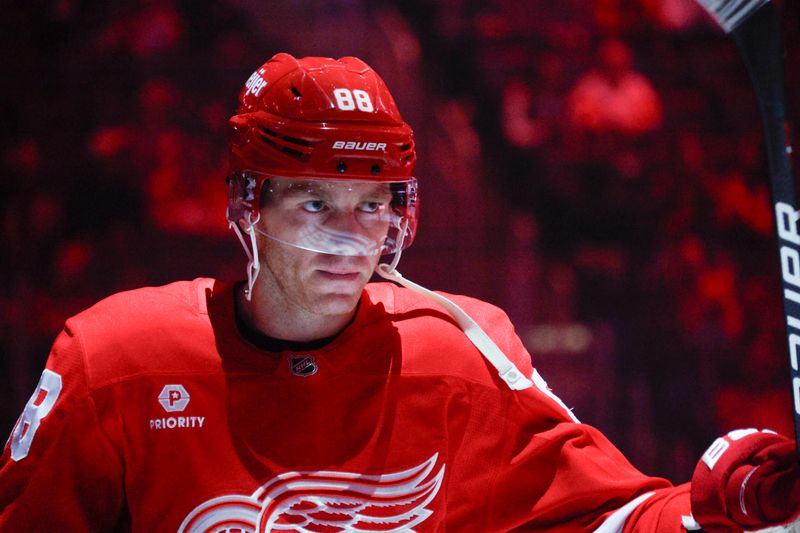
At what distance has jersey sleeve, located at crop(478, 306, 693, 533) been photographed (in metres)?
1.95

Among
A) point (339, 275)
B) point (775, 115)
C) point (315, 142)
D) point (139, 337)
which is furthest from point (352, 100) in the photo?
point (775, 115)

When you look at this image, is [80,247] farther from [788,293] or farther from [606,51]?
[788,293]

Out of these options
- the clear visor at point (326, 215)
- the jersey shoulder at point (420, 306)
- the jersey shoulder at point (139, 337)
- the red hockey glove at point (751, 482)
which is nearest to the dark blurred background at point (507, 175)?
the jersey shoulder at point (420, 306)

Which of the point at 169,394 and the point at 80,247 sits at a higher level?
the point at 80,247

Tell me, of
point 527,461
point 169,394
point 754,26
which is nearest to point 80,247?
point 169,394

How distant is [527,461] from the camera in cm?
204

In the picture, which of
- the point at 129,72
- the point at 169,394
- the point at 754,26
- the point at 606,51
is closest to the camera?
the point at 754,26

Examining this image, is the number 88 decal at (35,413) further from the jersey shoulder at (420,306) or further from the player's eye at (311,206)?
the jersey shoulder at (420,306)

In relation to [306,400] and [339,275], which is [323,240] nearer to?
[339,275]

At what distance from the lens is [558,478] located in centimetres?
200

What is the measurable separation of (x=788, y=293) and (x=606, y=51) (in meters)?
1.17

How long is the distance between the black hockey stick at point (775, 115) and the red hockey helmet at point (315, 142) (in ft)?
2.05

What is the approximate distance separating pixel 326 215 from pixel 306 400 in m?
0.35

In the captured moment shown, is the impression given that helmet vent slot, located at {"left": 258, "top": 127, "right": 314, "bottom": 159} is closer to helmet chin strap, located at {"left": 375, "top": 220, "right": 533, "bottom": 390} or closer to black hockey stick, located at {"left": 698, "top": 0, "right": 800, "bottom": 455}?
helmet chin strap, located at {"left": 375, "top": 220, "right": 533, "bottom": 390}
